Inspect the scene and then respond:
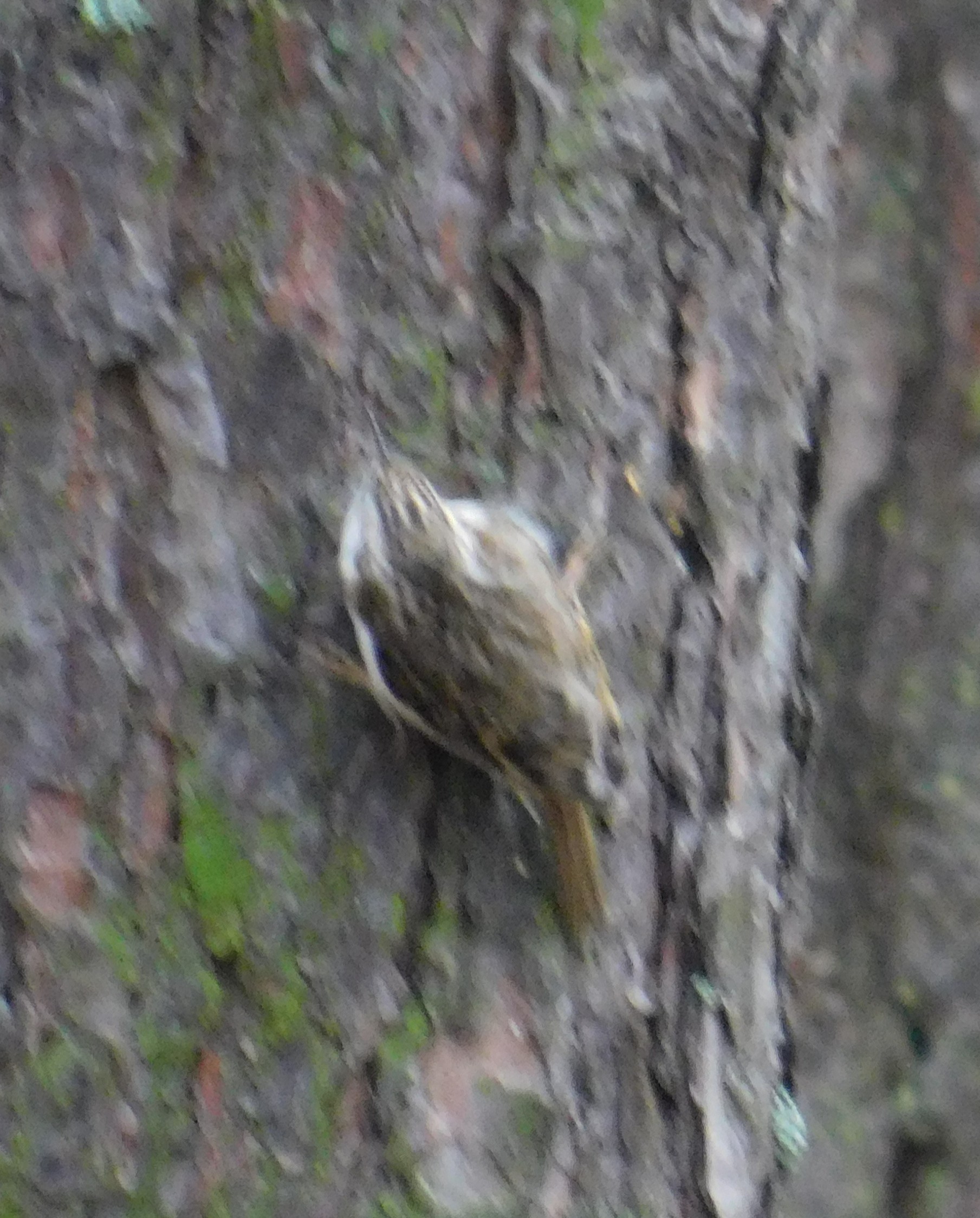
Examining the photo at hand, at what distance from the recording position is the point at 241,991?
3.34ft

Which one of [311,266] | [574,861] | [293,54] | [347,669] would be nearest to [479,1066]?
[574,861]

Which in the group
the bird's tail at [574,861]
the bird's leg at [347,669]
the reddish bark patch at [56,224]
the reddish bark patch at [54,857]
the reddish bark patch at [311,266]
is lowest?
the bird's tail at [574,861]

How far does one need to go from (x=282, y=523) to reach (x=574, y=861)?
340 millimetres

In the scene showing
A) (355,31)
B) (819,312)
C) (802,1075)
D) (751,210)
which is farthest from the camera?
(802,1075)

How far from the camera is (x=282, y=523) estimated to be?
1.01 metres

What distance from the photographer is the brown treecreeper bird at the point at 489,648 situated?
1.02 metres

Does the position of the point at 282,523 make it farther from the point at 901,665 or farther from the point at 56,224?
the point at 901,665

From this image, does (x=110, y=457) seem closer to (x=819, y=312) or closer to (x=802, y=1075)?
(x=819, y=312)

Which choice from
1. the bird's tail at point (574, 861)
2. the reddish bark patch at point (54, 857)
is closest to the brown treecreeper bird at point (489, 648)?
the bird's tail at point (574, 861)

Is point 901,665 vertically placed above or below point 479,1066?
below

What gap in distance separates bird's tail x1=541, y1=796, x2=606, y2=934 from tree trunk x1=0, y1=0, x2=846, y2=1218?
0.02 meters

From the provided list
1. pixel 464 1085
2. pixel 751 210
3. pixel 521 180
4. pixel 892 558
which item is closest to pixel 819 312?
pixel 751 210

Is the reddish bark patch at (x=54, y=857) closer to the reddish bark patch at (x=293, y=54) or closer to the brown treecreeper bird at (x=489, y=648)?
the brown treecreeper bird at (x=489, y=648)

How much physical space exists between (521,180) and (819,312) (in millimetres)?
366
